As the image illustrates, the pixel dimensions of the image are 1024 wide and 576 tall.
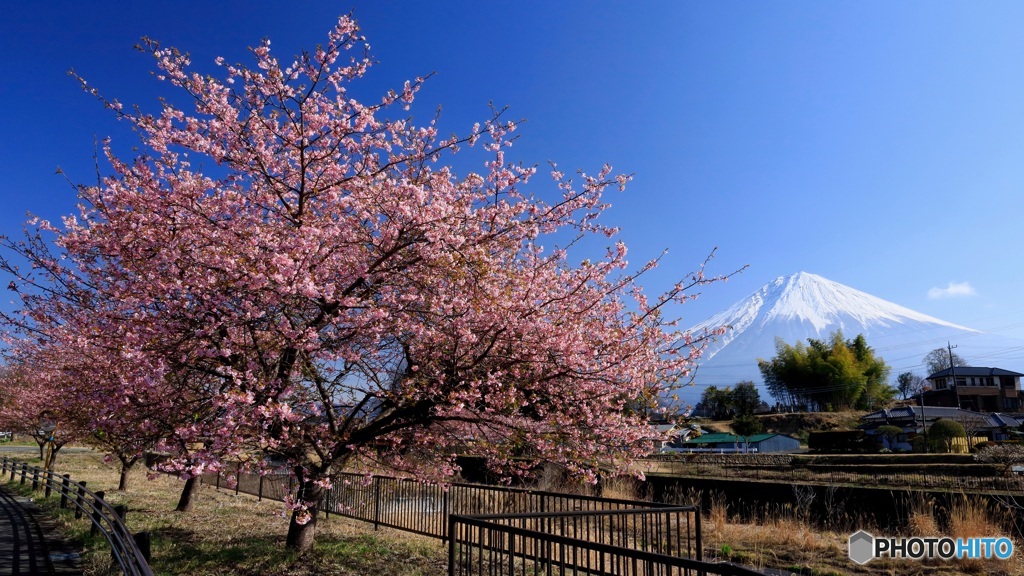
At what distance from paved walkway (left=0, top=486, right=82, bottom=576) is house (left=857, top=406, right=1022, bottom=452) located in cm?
5256

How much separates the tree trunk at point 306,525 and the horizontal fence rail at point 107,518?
2.24m

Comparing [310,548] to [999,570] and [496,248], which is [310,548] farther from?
[999,570]

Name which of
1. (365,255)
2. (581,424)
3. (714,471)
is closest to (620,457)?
(581,424)

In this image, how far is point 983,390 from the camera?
80000 mm

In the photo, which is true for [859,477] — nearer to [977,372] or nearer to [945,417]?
[945,417]

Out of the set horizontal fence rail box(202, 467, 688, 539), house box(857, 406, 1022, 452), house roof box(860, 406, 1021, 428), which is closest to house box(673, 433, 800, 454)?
house box(857, 406, 1022, 452)

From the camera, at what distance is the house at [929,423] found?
49.7 meters

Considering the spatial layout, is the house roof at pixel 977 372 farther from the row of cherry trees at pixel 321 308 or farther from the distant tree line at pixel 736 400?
the row of cherry trees at pixel 321 308

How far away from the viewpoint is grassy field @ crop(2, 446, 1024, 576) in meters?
9.00

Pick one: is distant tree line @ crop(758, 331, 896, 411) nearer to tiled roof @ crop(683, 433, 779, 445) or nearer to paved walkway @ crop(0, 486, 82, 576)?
tiled roof @ crop(683, 433, 779, 445)

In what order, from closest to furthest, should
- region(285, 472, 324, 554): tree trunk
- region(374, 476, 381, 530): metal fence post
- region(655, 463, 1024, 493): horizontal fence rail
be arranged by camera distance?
region(285, 472, 324, 554): tree trunk, region(374, 476, 381, 530): metal fence post, region(655, 463, 1024, 493): horizontal fence rail

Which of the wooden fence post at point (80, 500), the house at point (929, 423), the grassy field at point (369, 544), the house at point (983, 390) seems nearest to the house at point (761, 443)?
the house at point (929, 423)

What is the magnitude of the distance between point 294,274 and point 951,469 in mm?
32944

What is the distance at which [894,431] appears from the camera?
168 feet
